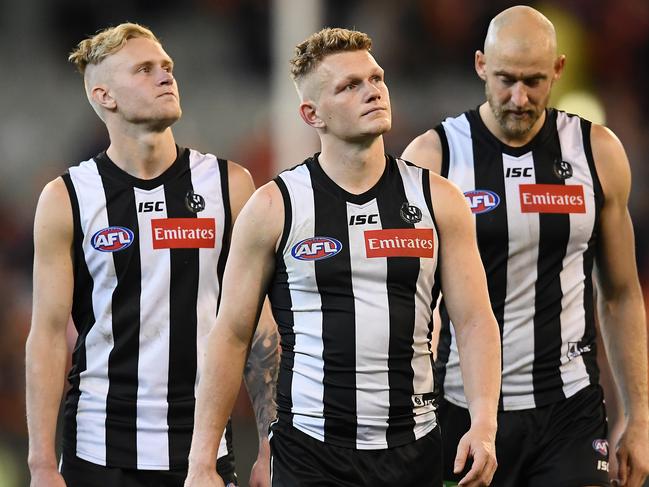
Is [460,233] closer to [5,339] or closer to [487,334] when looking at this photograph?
[487,334]

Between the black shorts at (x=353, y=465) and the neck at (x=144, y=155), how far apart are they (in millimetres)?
1154

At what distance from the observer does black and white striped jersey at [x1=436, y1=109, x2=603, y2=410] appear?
4.16 metres

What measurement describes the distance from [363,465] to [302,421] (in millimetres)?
214

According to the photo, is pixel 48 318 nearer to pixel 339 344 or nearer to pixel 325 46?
pixel 339 344

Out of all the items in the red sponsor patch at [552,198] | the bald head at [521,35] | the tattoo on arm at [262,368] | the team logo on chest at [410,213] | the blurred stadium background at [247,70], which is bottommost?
the tattoo on arm at [262,368]

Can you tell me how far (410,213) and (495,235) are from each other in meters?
0.75

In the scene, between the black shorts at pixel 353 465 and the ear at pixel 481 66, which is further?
the ear at pixel 481 66

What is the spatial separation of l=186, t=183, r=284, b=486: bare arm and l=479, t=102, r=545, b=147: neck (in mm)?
1097

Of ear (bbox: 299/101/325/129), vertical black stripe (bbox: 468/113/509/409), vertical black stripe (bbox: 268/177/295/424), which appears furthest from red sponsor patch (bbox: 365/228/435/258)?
vertical black stripe (bbox: 468/113/509/409)

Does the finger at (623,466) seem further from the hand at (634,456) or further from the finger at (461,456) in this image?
the finger at (461,456)

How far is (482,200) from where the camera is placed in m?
4.25

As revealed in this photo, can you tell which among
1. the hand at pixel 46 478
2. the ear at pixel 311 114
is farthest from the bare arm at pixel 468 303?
the hand at pixel 46 478

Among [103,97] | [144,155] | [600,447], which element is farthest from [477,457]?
[103,97]

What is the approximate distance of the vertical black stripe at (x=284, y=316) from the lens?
3.52 meters
